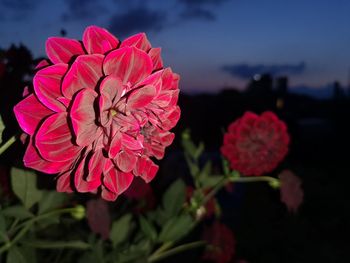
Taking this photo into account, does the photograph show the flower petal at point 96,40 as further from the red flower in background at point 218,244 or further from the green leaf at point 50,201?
the red flower in background at point 218,244

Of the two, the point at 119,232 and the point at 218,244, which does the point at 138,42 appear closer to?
the point at 119,232

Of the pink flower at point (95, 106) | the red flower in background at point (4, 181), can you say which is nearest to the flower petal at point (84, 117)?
the pink flower at point (95, 106)

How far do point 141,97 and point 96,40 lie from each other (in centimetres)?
5

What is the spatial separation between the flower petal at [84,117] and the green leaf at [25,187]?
241 mm

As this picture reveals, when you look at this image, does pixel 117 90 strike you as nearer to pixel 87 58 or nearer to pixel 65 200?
pixel 87 58

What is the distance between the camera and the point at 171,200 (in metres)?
0.74

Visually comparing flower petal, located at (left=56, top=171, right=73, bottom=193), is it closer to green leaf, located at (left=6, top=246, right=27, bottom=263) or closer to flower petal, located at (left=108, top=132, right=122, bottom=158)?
flower petal, located at (left=108, top=132, right=122, bottom=158)

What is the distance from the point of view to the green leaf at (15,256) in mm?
472

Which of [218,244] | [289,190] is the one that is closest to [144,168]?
[289,190]

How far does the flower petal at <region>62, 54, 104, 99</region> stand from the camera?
10.8 inches

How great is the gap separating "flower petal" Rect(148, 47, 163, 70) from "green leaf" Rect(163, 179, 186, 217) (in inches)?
17.9

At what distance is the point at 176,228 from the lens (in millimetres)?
680

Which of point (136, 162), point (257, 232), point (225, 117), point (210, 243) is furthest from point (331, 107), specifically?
point (136, 162)

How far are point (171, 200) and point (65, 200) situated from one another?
0.20 metres
